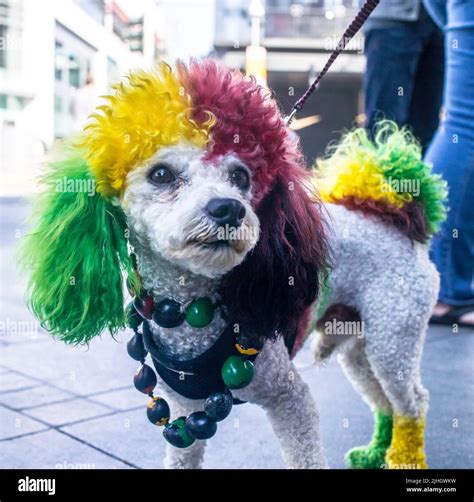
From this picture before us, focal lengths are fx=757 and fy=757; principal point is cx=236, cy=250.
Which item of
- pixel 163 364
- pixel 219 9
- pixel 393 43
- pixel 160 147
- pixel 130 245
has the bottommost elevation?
pixel 163 364

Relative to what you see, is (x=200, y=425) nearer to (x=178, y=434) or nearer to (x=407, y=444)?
(x=178, y=434)

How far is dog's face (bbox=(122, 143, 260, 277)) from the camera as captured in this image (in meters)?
1.31

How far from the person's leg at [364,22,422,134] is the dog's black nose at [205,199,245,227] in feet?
6.56

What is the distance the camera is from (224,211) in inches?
51.3

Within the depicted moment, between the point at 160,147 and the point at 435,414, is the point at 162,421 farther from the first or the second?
the point at 435,414

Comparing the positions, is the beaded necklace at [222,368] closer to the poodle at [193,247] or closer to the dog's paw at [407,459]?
the poodle at [193,247]

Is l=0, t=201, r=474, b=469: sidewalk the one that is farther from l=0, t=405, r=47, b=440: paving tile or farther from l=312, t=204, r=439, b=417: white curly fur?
l=312, t=204, r=439, b=417: white curly fur

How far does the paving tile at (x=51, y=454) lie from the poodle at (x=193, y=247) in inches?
11.3

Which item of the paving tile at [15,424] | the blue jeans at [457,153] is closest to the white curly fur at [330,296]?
the paving tile at [15,424]

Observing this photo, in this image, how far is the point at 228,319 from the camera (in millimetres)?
1558

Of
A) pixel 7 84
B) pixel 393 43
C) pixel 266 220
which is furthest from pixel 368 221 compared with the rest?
pixel 7 84

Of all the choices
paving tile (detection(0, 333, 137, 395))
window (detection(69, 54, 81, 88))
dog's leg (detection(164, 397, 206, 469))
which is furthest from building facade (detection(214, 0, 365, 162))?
dog's leg (detection(164, 397, 206, 469))

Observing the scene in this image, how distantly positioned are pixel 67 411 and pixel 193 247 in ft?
4.06
